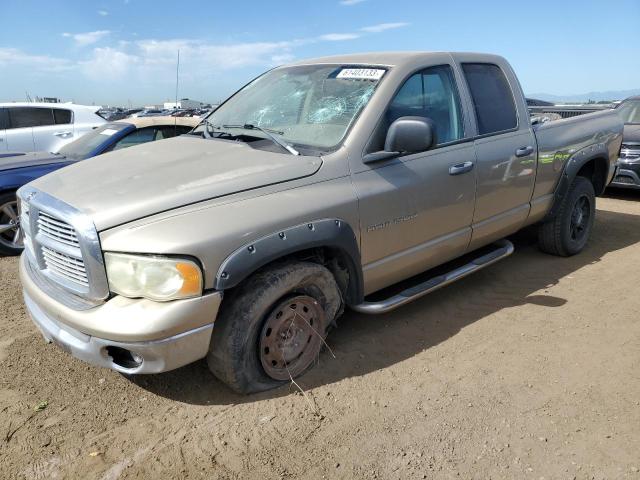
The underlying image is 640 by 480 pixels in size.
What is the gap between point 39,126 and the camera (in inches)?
360

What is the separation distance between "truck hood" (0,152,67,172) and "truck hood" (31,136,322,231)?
2.77 m

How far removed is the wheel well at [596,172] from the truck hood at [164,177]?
11.9ft

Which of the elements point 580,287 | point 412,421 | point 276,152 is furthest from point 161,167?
point 580,287

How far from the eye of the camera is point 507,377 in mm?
3131

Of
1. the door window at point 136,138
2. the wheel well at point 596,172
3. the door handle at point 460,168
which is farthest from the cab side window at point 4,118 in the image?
the wheel well at point 596,172

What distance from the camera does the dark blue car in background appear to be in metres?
5.40

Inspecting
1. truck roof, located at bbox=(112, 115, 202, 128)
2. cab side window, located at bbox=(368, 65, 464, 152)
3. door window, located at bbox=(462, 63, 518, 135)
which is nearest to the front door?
cab side window, located at bbox=(368, 65, 464, 152)

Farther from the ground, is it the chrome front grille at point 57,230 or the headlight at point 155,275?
the chrome front grille at point 57,230

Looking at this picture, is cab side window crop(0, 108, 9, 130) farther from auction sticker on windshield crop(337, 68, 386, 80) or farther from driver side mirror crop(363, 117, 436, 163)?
driver side mirror crop(363, 117, 436, 163)

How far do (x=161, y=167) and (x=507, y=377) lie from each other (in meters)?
2.45

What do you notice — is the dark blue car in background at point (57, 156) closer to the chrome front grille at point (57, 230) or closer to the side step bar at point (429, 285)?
the chrome front grille at point (57, 230)

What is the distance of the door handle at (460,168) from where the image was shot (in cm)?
357

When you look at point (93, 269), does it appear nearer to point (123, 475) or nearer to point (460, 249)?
point (123, 475)

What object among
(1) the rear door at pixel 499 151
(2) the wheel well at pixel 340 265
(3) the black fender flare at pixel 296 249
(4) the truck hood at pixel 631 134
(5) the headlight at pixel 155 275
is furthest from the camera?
(4) the truck hood at pixel 631 134
